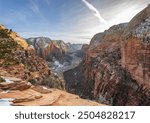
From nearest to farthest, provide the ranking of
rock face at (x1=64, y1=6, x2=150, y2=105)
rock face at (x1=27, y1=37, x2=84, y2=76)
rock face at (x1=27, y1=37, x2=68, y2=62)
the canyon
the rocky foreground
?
the rocky foreground → the canyon → rock face at (x1=64, y1=6, x2=150, y2=105) → rock face at (x1=27, y1=37, x2=84, y2=76) → rock face at (x1=27, y1=37, x2=68, y2=62)

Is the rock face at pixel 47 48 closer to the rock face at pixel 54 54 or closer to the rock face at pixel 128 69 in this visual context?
the rock face at pixel 54 54

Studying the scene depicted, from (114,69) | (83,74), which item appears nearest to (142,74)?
(114,69)

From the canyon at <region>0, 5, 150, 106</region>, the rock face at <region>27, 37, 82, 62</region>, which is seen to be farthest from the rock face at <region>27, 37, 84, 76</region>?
the canyon at <region>0, 5, 150, 106</region>

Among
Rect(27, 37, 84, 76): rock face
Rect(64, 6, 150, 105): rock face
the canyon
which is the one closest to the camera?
the canyon

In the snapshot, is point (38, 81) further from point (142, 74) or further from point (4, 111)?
point (4, 111)

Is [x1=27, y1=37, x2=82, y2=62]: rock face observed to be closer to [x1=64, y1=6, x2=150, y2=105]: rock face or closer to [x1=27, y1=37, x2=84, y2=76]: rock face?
[x1=27, y1=37, x2=84, y2=76]: rock face

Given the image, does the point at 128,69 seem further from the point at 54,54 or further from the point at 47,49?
the point at 54,54

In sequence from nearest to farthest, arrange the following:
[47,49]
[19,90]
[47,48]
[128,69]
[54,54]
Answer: [19,90] → [128,69] → [47,48] → [47,49] → [54,54]

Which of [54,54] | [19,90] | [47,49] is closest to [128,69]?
[19,90]

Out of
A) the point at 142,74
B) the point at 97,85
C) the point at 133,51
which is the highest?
the point at 133,51

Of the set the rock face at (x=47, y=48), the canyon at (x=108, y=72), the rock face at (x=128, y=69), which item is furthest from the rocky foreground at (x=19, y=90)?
the rock face at (x=47, y=48)

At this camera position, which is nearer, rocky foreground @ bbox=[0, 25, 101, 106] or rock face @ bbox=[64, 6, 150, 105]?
rocky foreground @ bbox=[0, 25, 101, 106]
